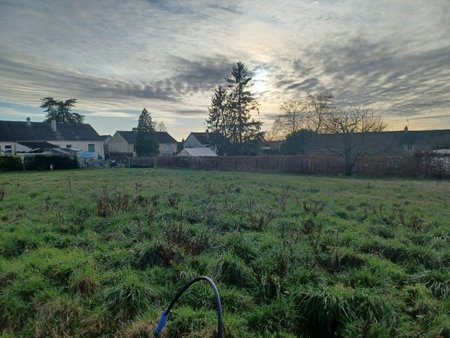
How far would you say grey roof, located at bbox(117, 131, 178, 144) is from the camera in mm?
61969

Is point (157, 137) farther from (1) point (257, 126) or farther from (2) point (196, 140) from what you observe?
(1) point (257, 126)

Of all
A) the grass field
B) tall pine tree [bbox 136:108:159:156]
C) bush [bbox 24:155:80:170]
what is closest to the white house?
tall pine tree [bbox 136:108:159:156]

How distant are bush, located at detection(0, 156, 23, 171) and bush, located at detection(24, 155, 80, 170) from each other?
74cm

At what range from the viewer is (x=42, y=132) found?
160ft

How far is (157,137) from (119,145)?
7878mm

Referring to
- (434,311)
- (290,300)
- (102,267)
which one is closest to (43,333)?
(102,267)

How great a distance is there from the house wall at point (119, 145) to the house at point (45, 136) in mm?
7940

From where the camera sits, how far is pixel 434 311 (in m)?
3.55

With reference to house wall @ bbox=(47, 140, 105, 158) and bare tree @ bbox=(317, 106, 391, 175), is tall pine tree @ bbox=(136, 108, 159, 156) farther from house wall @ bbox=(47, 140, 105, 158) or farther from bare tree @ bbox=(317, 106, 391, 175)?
bare tree @ bbox=(317, 106, 391, 175)

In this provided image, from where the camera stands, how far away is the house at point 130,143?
61719 mm

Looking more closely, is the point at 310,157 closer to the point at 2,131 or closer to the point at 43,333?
the point at 43,333

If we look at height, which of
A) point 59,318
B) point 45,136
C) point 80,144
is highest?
point 45,136

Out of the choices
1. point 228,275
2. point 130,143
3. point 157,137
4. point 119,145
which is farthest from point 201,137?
point 228,275

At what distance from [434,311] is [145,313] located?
3.31 m
